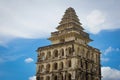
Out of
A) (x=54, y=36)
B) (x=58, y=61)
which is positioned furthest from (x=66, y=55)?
(x=54, y=36)

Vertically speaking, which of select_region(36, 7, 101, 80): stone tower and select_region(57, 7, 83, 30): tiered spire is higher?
select_region(57, 7, 83, 30): tiered spire

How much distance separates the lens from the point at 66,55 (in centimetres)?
5753

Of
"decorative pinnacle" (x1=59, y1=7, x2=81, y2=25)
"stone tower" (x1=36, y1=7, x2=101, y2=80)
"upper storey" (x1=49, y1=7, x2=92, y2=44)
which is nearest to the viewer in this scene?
"stone tower" (x1=36, y1=7, x2=101, y2=80)

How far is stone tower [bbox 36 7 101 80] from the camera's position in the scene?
5634 centimetres

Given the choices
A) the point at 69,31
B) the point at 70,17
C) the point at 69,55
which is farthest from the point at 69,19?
the point at 69,55

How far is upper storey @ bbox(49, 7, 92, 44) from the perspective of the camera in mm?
58938

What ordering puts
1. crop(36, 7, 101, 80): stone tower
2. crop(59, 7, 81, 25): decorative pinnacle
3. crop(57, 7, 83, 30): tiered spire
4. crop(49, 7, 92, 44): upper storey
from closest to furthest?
crop(36, 7, 101, 80): stone tower
crop(49, 7, 92, 44): upper storey
crop(57, 7, 83, 30): tiered spire
crop(59, 7, 81, 25): decorative pinnacle

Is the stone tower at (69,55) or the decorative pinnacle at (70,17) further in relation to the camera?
the decorative pinnacle at (70,17)

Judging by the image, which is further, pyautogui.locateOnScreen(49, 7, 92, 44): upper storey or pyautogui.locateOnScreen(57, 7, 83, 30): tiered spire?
pyautogui.locateOnScreen(57, 7, 83, 30): tiered spire

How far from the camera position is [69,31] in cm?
5912

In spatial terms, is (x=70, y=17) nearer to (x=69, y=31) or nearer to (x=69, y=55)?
(x=69, y=31)

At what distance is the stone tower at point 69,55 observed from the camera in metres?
56.3

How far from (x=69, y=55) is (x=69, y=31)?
5287mm

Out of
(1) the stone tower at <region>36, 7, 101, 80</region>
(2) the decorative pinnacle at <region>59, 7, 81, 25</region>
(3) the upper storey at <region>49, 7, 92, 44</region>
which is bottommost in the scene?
(1) the stone tower at <region>36, 7, 101, 80</region>
